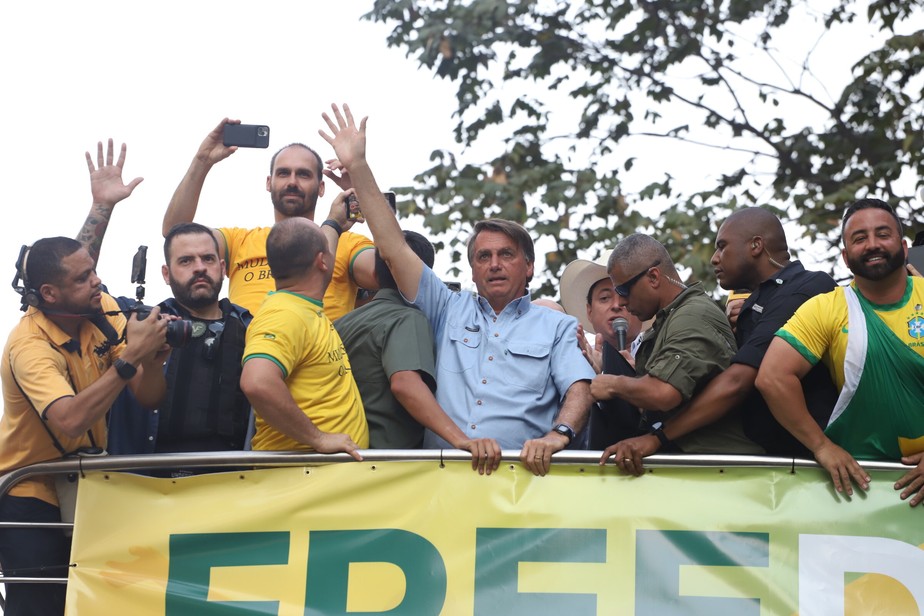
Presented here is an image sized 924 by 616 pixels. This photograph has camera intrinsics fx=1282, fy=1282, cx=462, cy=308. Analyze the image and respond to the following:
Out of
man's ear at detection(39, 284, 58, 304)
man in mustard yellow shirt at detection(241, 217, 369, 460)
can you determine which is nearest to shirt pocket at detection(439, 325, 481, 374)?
man in mustard yellow shirt at detection(241, 217, 369, 460)

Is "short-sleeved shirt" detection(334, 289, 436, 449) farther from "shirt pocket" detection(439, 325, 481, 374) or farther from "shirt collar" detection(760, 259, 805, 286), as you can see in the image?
"shirt collar" detection(760, 259, 805, 286)

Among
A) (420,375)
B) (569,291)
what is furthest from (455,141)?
(420,375)

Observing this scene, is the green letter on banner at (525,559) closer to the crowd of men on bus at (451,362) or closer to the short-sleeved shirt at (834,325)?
the crowd of men on bus at (451,362)

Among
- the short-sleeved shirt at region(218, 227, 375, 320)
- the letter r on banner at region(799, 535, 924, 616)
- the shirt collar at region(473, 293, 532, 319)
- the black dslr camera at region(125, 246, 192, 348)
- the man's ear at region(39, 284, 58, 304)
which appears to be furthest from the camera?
the short-sleeved shirt at region(218, 227, 375, 320)

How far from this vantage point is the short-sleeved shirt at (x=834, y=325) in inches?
189

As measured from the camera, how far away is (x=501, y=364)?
5.36m

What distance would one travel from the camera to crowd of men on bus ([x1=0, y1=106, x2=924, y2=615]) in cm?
484

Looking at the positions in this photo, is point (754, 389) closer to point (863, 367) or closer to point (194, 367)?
point (863, 367)

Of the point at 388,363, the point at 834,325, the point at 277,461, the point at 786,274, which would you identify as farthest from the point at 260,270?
the point at 834,325

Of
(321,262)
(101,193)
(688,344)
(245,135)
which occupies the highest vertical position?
(245,135)

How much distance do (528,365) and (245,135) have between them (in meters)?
2.07

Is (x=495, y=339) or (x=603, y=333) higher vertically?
(x=603, y=333)

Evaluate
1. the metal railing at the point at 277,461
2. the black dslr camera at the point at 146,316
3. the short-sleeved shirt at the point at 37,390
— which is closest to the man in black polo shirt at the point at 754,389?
the metal railing at the point at 277,461

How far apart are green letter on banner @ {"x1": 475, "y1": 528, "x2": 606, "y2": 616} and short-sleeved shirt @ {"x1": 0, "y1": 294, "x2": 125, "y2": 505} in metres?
1.67
